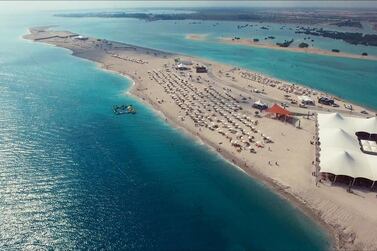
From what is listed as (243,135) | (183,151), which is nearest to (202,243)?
(183,151)

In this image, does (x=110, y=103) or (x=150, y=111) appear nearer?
(x=150, y=111)

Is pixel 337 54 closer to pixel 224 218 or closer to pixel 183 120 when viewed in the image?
pixel 183 120

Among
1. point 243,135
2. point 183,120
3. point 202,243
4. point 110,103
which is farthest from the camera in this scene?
point 110,103

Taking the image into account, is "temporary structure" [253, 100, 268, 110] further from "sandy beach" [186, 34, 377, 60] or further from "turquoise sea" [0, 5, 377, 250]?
"sandy beach" [186, 34, 377, 60]

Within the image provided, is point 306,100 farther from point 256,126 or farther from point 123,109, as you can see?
point 123,109

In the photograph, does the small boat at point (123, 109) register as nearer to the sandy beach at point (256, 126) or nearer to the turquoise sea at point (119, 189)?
the turquoise sea at point (119, 189)

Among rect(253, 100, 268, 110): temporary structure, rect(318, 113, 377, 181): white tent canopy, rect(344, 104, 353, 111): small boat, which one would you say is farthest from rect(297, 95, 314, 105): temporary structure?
rect(318, 113, 377, 181): white tent canopy
